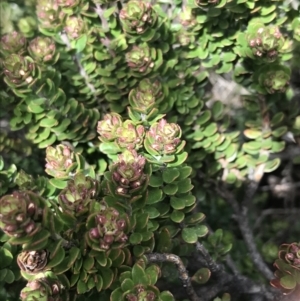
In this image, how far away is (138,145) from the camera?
1.02 m

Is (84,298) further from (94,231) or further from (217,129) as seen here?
(217,129)

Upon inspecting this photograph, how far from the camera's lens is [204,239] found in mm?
→ 1409

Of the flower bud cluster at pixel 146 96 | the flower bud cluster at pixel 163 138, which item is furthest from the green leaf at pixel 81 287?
the flower bud cluster at pixel 146 96

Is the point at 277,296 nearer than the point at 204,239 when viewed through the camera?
Yes

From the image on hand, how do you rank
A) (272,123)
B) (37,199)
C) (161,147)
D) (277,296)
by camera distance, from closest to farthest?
1. (37,199)
2. (161,147)
3. (277,296)
4. (272,123)

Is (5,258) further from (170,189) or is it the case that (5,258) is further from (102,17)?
(102,17)

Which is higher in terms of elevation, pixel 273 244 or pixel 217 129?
pixel 217 129

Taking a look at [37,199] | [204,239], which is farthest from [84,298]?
[204,239]

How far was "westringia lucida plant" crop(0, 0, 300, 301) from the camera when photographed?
35.8 inches

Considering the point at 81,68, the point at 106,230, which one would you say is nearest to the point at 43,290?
the point at 106,230

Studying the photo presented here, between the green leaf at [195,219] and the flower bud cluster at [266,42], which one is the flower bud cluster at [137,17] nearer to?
the flower bud cluster at [266,42]

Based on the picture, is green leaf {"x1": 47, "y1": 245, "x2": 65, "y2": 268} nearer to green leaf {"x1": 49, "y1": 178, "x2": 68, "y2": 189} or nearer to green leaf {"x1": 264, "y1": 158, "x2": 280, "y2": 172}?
green leaf {"x1": 49, "y1": 178, "x2": 68, "y2": 189}

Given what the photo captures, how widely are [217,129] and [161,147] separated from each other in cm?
53

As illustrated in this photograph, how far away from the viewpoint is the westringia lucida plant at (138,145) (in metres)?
0.91
